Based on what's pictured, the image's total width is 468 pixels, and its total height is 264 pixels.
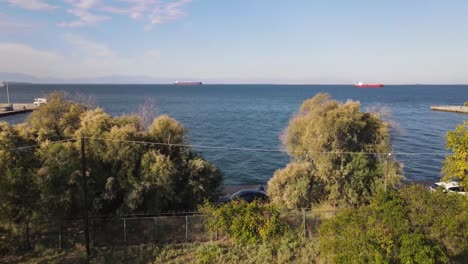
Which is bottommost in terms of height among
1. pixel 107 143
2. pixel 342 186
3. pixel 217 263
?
pixel 217 263

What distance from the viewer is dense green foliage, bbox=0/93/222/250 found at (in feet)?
48.6

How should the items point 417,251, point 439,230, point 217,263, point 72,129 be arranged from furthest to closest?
point 72,129 → point 217,263 → point 439,230 → point 417,251

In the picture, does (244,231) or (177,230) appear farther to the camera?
(177,230)

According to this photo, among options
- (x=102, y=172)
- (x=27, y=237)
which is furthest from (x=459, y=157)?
(x=27, y=237)

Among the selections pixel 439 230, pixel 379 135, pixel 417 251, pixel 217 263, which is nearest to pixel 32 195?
pixel 217 263

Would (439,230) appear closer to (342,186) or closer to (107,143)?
(342,186)

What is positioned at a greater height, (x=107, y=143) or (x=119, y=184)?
(x=107, y=143)

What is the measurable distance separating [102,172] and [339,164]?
13067 mm

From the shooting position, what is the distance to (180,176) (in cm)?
1778

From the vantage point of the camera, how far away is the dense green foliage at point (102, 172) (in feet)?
48.6

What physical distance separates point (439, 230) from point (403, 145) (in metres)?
35.4

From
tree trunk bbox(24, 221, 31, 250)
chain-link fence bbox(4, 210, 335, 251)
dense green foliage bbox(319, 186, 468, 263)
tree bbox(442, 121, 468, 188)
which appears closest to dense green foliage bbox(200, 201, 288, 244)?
chain-link fence bbox(4, 210, 335, 251)

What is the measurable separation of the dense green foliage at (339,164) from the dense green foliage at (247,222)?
3.89 metres

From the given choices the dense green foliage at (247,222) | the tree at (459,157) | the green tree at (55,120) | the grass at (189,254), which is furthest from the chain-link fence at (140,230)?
the tree at (459,157)
